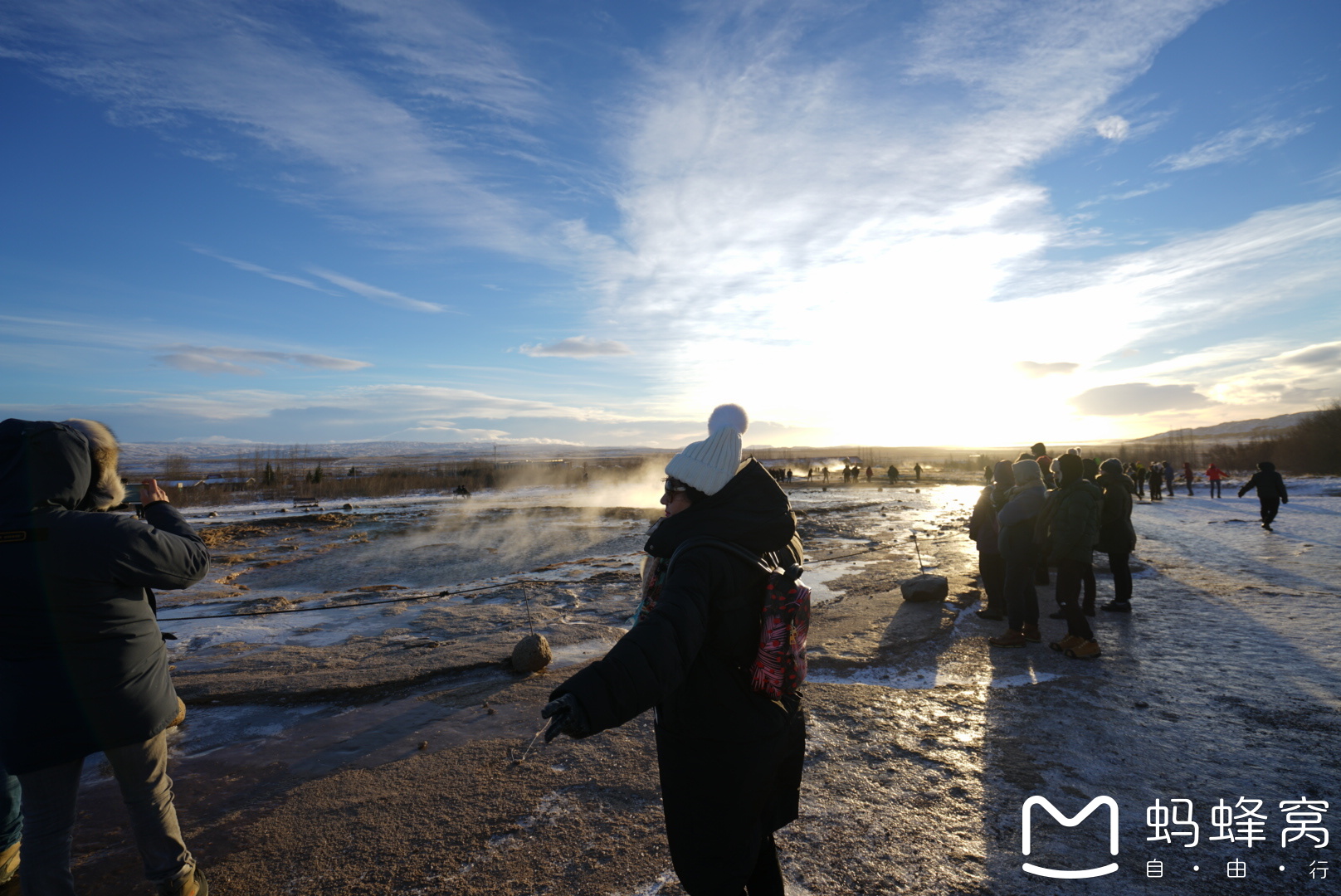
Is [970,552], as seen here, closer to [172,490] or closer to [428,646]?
[428,646]

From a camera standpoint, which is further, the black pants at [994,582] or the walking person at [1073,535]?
the black pants at [994,582]

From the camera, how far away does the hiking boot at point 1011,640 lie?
6.15 m

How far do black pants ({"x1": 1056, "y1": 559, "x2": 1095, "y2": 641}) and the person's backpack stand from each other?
17.1 feet

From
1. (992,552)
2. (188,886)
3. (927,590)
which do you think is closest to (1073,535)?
(992,552)

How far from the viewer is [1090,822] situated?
3189 mm

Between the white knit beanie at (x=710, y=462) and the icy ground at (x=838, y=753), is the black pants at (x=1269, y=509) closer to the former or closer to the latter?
the icy ground at (x=838, y=753)

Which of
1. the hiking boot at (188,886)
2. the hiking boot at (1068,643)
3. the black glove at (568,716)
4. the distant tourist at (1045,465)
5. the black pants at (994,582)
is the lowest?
the hiking boot at (188,886)

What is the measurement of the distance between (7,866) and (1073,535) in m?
7.94

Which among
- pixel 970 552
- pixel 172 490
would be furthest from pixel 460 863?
pixel 172 490

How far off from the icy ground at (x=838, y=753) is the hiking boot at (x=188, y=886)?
204 millimetres

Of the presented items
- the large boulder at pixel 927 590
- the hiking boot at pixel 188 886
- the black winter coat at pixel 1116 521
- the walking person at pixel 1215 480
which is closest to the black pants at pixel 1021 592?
the large boulder at pixel 927 590

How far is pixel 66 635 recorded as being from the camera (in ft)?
7.40

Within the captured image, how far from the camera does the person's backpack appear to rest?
1926 mm

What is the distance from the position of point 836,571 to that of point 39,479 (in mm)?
10776
